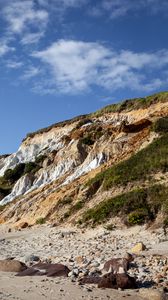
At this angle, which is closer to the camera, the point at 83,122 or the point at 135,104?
the point at 135,104

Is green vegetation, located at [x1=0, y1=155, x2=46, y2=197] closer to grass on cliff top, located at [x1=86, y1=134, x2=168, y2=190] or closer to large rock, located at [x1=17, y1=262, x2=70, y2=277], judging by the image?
grass on cliff top, located at [x1=86, y1=134, x2=168, y2=190]

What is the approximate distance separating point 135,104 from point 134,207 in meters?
34.3

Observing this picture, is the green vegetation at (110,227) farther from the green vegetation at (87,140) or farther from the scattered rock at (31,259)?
the green vegetation at (87,140)

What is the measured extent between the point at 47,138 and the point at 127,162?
40.3 metres

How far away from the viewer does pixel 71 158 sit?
49.5m

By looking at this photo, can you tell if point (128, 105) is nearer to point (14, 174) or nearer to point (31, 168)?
point (31, 168)

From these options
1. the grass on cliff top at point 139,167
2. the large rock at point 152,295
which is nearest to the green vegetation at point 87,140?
the grass on cliff top at point 139,167

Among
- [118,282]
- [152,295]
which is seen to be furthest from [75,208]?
[152,295]

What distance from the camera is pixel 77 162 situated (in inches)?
1914

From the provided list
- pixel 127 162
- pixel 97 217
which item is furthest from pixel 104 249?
pixel 127 162

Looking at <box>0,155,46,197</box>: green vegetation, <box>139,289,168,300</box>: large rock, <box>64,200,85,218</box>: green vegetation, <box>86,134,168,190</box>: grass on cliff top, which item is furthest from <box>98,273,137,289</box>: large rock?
<box>0,155,46,197</box>: green vegetation

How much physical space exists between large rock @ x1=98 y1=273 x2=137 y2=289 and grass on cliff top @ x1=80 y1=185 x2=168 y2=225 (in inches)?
468

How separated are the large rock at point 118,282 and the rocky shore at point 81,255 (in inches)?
8.6

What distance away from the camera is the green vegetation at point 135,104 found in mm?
54469
